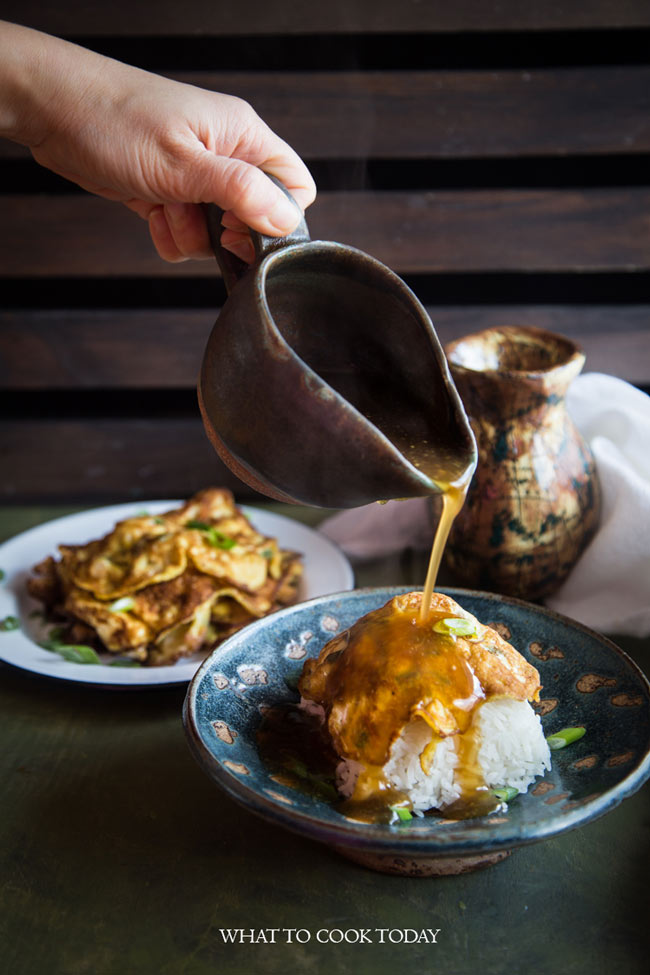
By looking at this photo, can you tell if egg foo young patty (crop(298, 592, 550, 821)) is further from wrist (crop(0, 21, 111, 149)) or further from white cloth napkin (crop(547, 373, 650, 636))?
wrist (crop(0, 21, 111, 149))

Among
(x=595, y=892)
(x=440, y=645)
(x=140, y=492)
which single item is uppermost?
(x=440, y=645)

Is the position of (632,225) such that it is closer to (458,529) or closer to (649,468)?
(649,468)

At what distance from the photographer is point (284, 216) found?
1.47 meters

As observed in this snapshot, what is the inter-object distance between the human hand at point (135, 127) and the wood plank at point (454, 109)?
3.77ft

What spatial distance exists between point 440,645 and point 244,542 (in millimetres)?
1015

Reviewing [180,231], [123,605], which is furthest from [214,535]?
[180,231]

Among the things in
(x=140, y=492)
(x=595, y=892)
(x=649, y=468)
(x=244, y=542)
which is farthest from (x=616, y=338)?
(x=595, y=892)

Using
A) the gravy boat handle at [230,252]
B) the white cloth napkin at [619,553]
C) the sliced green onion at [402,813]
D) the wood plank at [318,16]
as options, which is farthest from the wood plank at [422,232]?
the sliced green onion at [402,813]

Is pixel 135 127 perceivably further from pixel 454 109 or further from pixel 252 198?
pixel 454 109

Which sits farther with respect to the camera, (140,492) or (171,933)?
(140,492)

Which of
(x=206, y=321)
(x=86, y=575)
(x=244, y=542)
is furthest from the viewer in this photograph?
(x=206, y=321)

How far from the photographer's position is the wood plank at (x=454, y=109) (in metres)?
2.77

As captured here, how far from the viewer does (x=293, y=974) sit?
1.21 metres

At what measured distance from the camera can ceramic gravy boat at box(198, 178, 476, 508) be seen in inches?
47.2
